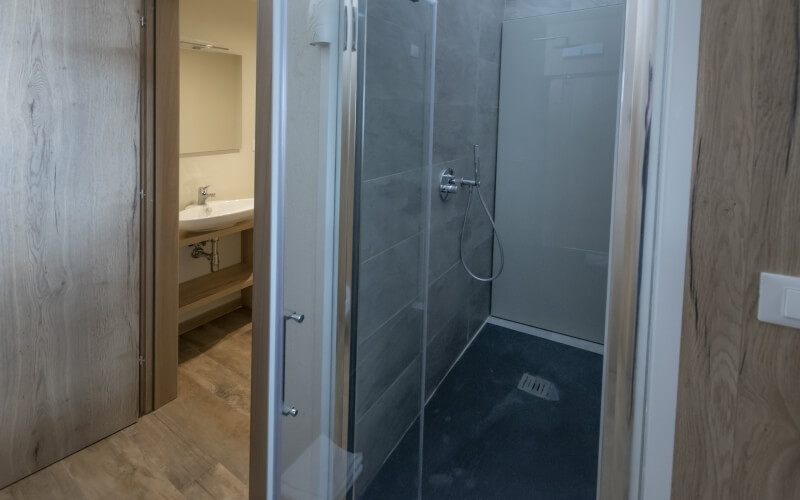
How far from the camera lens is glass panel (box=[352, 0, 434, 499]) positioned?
1363mm

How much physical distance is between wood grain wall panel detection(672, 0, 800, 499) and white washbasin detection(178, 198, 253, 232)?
8.23 feet

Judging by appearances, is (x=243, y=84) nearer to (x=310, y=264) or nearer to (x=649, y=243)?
(x=310, y=264)

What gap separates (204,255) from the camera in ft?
10.6

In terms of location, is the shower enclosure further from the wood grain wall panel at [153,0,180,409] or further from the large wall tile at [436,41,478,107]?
the wood grain wall panel at [153,0,180,409]

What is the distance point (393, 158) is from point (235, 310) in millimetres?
2530

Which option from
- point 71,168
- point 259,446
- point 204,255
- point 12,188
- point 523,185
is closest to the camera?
point 259,446

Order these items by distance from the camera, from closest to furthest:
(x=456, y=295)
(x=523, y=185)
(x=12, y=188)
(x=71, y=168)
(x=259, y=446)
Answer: (x=259, y=446)
(x=12, y=188)
(x=71, y=168)
(x=456, y=295)
(x=523, y=185)

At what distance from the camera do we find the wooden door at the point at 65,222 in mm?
1723

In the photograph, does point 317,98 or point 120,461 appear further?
point 120,461

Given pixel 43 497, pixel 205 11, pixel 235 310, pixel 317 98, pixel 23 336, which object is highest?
pixel 205 11

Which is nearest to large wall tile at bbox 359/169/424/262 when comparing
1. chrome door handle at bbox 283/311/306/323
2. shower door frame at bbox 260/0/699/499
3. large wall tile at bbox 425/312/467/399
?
chrome door handle at bbox 283/311/306/323

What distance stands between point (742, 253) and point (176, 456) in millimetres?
2138

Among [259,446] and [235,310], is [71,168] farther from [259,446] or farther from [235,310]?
[235,310]

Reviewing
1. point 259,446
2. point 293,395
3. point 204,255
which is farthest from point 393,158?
point 204,255
